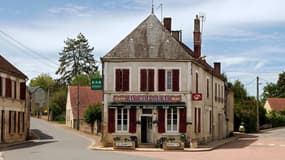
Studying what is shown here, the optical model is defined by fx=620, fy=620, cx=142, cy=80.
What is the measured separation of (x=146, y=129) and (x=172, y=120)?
2.08 metres

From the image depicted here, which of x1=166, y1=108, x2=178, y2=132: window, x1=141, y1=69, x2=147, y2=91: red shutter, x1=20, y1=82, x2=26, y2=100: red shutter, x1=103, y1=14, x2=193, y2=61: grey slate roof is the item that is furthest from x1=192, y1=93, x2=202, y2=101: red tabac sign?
x1=20, y1=82, x2=26, y2=100: red shutter

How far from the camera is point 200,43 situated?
53844 mm

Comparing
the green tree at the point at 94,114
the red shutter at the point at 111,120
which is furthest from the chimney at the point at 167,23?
the green tree at the point at 94,114

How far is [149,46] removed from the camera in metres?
46.8

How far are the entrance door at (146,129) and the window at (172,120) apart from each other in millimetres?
1365

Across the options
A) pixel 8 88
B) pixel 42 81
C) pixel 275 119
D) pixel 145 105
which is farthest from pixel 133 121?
pixel 42 81

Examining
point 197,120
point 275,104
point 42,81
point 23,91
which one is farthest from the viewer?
point 42,81

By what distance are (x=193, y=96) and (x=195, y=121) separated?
263 centimetres

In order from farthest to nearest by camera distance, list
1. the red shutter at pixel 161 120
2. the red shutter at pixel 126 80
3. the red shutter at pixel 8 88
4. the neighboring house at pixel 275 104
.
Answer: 1. the neighboring house at pixel 275 104
2. the red shutter at pixel 8 88
3. the red shutter at pixel 126 80
4. the red shutter at pixel 161 120

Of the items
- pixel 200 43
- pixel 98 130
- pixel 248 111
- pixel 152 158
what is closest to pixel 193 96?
pixel 200 43

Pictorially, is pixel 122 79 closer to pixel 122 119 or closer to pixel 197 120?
pixel 122 119

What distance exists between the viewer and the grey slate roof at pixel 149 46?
4619cm

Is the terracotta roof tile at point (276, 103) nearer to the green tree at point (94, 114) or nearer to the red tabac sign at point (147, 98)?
the green tree at point (94, 114)

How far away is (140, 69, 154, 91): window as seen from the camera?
46.1m
